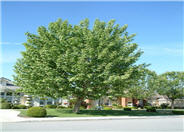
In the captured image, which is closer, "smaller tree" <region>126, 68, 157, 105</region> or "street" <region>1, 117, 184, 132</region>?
"street" <region>1, 117, 184, 132</region>

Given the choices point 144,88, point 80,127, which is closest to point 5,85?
point 144,88

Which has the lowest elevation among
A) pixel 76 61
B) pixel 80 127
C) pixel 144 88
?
pixel 80 127

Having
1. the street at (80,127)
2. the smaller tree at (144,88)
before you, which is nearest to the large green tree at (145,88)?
the smaller tree at (144,88)

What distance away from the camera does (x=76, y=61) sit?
83.3 ft

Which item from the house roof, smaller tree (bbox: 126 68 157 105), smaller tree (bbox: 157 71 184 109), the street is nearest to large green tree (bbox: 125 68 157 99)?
smaller tree (bbox: 126 68 157 105)

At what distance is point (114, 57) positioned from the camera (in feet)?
87.1

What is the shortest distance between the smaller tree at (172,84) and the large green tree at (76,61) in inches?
1472

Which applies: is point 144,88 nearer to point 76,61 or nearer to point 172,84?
point 172,84

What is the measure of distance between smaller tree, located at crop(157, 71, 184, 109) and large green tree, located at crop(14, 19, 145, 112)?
123ft

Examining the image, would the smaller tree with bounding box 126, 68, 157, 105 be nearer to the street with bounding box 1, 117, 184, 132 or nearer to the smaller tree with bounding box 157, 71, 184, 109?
the smaller tree with bounding box 157, 71, 184, 109

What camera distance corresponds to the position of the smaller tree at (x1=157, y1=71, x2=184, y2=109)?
62.5 metres

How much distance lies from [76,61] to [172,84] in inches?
1836

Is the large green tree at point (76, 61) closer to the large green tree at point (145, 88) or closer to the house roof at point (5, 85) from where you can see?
the house roof at point (5, 85)

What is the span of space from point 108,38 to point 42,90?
11.2 meters
